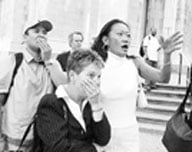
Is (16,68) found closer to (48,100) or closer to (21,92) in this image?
(21,92)

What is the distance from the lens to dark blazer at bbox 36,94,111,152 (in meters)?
2.31

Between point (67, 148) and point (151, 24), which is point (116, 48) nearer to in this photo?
point (67, 148)

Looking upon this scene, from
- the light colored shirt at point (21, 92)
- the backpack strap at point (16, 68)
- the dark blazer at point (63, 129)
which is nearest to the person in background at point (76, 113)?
the dark blazer at point (63, 129)

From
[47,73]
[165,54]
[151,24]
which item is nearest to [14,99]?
[47,73]

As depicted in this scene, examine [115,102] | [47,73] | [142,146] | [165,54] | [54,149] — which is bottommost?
[142,146]

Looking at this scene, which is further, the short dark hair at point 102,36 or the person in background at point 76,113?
the short dark hair at point 102,36

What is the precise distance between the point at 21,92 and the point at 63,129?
1.55ft

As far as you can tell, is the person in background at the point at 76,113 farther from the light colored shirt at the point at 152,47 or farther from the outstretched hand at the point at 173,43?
the light colored shirt at the point at 152,47

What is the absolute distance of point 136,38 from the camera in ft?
43.7

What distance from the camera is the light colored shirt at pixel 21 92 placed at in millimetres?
2570

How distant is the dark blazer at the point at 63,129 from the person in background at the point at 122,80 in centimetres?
31

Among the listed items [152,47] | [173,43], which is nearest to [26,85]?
[173,43]

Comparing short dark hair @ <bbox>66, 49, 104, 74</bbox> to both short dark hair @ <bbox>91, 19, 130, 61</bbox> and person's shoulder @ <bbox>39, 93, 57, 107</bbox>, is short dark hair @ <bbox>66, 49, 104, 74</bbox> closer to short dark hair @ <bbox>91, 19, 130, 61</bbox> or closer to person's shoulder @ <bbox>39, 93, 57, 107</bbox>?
person's shoulder @ <bbox>39, 93, 57, 107</bbox>

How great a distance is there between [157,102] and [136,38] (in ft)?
15.1
